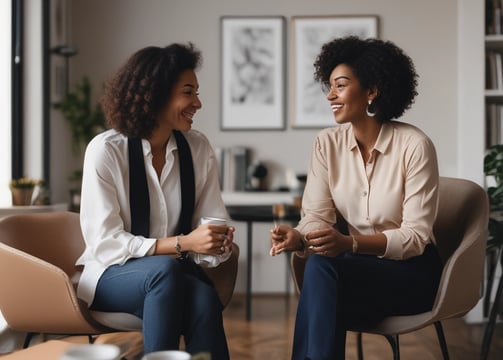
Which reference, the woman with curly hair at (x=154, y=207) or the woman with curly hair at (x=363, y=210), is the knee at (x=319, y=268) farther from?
the woman with curly hair at (x=154, y=207)

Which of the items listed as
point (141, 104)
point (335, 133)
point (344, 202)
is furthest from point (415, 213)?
point (141, 104)

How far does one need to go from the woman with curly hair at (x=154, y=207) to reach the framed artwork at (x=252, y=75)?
99.4 inches

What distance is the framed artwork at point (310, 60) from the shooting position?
15.9 ft

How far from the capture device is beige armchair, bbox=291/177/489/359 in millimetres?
2113

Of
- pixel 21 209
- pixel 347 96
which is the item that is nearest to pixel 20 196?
pixel 21 209

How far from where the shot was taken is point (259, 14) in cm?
486

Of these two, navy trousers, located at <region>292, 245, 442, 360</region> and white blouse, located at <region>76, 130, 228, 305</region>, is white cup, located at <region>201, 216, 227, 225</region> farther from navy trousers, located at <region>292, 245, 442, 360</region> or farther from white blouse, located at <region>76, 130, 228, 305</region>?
navy trousers, located at <region>292, 245, 442, 360</region>

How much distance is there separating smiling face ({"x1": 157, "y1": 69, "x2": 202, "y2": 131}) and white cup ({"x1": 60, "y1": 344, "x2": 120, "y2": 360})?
3.51 ft

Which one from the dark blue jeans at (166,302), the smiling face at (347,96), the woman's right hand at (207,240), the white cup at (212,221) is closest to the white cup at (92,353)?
the dark blue jeans at (166,302)

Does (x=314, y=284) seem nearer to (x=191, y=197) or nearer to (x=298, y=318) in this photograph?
(x=298, y=318)

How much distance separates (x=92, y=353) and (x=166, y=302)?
24.4 inches

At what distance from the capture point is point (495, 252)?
3.97 metres

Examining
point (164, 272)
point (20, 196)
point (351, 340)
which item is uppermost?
point (20, 196)

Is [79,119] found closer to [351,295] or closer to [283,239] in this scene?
[283,239]
